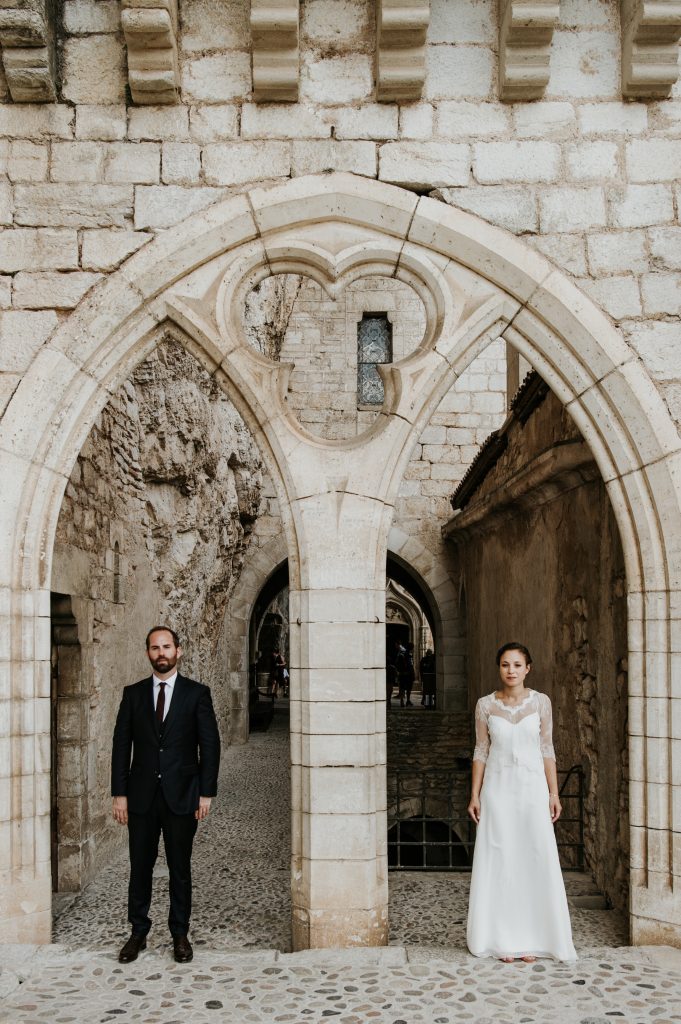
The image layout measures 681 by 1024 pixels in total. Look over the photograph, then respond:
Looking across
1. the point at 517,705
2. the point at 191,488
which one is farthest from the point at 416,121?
the point at 191,488

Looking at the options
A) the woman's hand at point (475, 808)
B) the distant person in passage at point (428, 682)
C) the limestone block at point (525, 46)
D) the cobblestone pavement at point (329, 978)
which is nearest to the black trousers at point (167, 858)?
the cobblestone pavement at point (329, 978)

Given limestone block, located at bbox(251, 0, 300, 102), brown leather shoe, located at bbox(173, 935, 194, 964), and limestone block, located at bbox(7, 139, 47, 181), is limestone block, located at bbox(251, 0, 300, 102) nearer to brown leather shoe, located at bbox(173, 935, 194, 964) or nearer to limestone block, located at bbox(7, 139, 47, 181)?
limestone block, located at bbox(7, 139, 47, 181)

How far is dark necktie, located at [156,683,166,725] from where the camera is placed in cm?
365

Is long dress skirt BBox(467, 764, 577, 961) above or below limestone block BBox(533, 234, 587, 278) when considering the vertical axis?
below

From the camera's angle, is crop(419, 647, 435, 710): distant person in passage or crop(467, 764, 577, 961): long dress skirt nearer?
crop(467, 764, 577, 961): long dress skirt

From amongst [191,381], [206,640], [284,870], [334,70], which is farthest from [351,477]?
[206,640]

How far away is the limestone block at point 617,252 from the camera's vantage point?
4000mm

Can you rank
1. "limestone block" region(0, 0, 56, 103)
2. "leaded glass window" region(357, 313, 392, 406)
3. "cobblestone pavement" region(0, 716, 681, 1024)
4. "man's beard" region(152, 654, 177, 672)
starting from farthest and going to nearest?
"leaded glass window" region(357, 313, 392, 406) → "limestone block" region(0, 0, 56, 103) → "man's beard" region(152, 654, 177, 672) → "cobblestone pavement" region(0, 716, 681, 1024)

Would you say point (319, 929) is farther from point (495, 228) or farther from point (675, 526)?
point (495, 228)

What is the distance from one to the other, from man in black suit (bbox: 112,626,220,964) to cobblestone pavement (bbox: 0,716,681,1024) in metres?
0.25

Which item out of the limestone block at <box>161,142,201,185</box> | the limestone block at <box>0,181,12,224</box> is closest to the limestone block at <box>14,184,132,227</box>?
the limestone block at <box>0,181,12,224</box>

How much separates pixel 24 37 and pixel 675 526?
11.5 feet

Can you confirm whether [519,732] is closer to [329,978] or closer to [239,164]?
[329,978]

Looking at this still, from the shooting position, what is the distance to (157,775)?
3.61 meters
